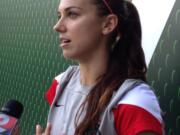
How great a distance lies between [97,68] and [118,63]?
0.09 m

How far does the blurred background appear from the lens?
2.08m

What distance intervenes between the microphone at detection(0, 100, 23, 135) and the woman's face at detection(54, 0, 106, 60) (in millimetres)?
324

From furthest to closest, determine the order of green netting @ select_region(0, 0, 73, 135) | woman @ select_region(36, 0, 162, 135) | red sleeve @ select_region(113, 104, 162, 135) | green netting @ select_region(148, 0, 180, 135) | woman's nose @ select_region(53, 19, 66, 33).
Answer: green netting @ select_region(0, 0, 73, 135) < green netting @ select_region(148, 0, 180, 135) < woman's nose @ select_region(53, 19, 66, 33) < woman @ select_region(36, 0, 162, 135) < red sleeve @ select_region(113, 104, 162, 135)

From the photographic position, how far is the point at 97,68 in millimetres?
1817

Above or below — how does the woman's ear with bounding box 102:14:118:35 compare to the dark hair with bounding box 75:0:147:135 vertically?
above

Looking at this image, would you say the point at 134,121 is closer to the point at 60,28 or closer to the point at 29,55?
the point at 60,28

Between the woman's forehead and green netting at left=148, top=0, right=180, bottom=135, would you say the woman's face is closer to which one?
the woman's forehead

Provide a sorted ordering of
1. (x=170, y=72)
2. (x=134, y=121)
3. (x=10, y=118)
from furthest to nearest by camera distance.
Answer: (x=170, y=72), (x=10, y=118), (x=134, y=121)

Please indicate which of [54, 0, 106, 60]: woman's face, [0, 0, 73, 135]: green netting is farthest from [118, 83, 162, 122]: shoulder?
[0, 0, 73, 135]: green netting

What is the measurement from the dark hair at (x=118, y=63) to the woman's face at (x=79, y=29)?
0.05 m

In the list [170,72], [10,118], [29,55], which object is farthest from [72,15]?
[29,55]

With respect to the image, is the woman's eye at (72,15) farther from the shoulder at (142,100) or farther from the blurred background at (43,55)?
the blurred background at (43,55)

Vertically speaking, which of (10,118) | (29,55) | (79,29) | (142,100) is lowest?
(29,55)

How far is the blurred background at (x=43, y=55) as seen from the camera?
2.08 meters
